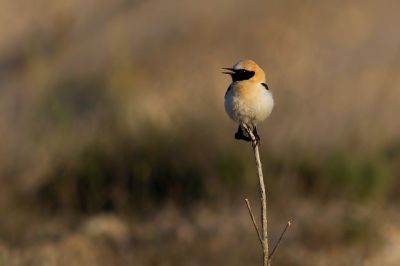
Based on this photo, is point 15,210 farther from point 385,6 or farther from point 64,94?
point 385,6

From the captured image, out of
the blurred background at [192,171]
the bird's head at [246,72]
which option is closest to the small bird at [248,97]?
the bird's head at [246,72]

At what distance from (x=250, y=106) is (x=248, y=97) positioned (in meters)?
0.04

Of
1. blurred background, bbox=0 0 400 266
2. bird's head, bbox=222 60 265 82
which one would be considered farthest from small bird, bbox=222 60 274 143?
blurred background, bbox=0 0 400 266

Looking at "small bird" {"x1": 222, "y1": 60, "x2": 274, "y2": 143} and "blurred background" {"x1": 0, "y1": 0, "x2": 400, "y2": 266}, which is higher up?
"blurred background" {"x1": 0, "y1": 0, "x2": 400, "y2": 266}

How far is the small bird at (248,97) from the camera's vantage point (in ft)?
8.90

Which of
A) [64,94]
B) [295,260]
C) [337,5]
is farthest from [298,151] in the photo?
[337,5]

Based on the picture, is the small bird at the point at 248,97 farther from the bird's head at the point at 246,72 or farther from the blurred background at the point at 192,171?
the blurred background at the point at 192,171

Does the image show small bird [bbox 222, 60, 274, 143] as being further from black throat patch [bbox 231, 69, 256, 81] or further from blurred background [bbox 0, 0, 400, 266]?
blurred background [bbox 0, 0, 400, 266]

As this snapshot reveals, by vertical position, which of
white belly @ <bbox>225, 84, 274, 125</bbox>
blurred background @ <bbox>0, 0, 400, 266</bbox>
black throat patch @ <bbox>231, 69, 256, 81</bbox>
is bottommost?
white belly @ <bbox>225, 84, 274, 125</bbox>

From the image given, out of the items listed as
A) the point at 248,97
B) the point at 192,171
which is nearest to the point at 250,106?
the point at 248,97

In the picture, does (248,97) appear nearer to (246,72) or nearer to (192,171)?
(246,72)

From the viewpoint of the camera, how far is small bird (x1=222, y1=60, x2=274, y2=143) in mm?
2713

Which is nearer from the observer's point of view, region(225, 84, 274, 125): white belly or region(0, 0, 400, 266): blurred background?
region(225, 84, 274, 125): white belly

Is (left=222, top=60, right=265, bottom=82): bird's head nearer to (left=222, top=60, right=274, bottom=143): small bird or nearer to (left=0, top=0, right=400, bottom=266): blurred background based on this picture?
(left=222, top=60, right=274, bottom=143): small bird
